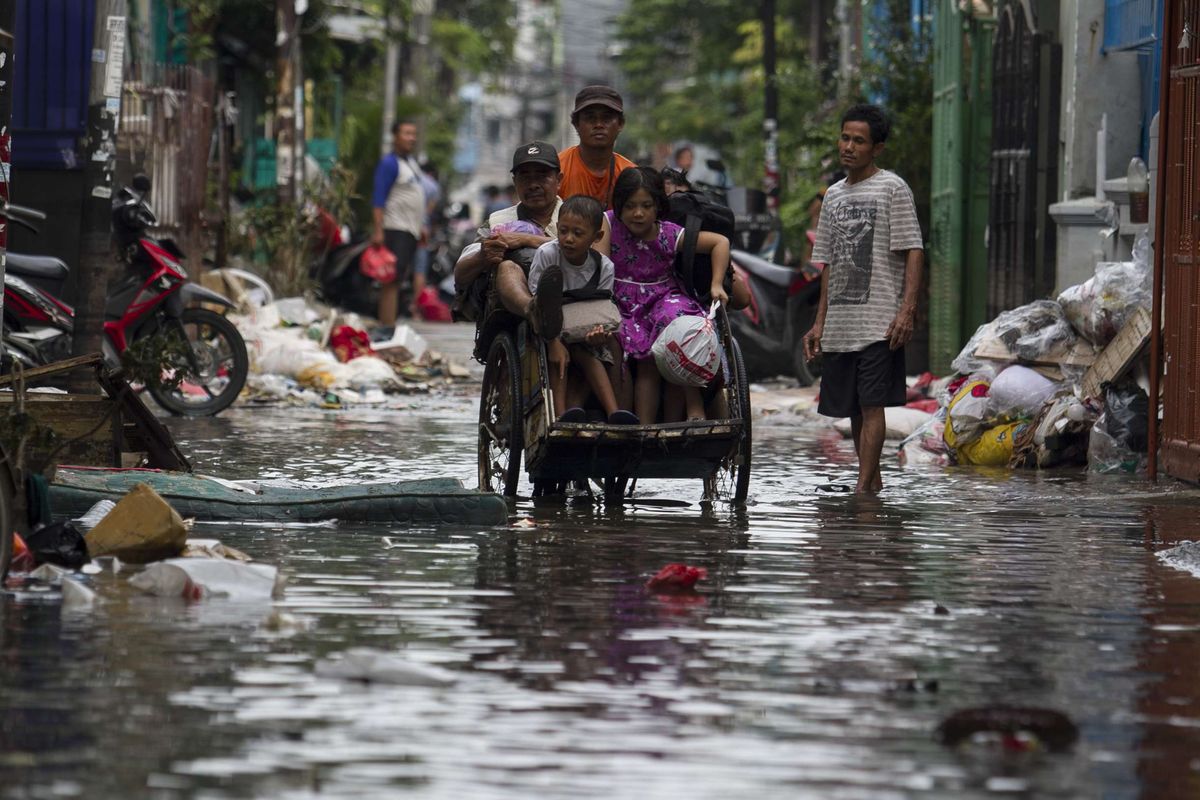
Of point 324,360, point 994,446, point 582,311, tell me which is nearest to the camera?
point 582,311

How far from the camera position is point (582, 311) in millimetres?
9438

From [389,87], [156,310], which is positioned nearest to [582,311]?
[156,310]

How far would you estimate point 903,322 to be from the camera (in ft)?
33.7

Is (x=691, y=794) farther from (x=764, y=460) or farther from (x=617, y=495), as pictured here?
(x=764, y=460)

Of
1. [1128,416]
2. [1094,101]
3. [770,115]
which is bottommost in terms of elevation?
[1128,416]

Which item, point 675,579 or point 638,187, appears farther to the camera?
point 638,187

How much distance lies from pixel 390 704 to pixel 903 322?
5.54 m

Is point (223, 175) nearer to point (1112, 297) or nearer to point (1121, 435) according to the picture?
point (1112, 297)

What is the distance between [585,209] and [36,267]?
17.9ft

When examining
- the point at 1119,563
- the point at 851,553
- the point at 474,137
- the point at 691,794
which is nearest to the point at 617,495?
the point at 851,553

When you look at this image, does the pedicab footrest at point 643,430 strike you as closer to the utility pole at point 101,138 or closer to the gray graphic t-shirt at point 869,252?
the gray graphic t-shirt at point 869,252

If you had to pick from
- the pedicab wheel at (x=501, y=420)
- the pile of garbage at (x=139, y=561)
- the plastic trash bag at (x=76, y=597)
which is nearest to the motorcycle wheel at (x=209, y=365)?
the pedicab wheel at (x=501, y=420)

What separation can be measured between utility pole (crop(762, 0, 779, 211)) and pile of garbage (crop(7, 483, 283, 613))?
78.6ft

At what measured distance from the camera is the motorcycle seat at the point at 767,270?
17.9m
